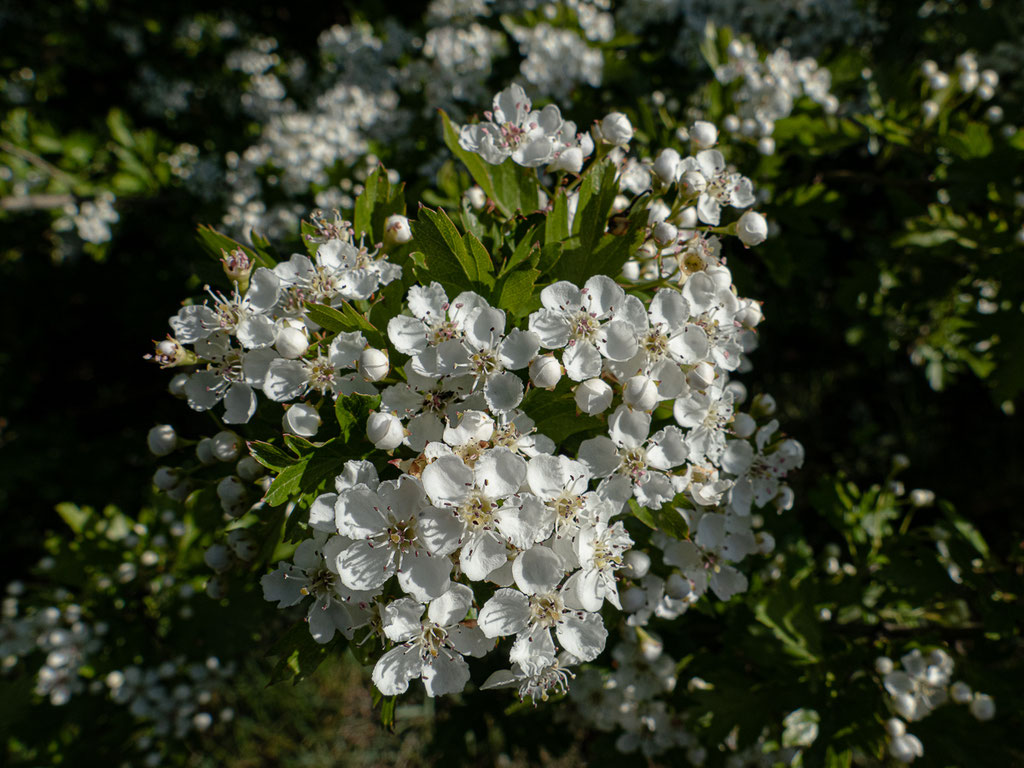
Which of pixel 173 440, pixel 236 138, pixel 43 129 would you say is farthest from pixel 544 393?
pixel 43 129

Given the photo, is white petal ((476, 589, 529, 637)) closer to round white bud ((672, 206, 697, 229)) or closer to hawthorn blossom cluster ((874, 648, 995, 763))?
round white bud ((672, 206, 697, 229))

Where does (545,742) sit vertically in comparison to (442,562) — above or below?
below

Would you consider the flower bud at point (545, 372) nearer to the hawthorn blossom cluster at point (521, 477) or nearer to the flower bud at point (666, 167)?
the hawthorn blossom cluster at point (521, 477)

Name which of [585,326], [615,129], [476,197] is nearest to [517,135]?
[615,129]

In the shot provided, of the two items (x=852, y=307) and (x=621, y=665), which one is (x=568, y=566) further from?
(x=852, y=307)

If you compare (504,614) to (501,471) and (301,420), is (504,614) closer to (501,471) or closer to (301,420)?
(501,471)

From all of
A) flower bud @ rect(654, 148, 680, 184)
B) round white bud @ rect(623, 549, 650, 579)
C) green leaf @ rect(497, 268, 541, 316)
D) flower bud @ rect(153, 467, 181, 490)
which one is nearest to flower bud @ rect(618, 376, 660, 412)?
green leaf @ rect(497, 268, 541, 316)
